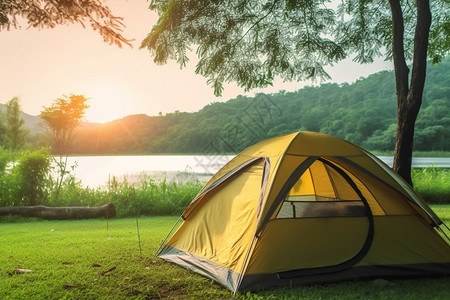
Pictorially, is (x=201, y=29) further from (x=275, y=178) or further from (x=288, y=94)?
(x=288, y=94)

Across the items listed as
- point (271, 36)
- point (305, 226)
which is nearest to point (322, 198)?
point (305, 226)

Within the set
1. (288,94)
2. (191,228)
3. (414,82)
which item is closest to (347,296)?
(191,228)

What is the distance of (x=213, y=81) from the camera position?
28.3 feet

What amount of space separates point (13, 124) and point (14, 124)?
0.10 meters

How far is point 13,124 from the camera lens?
37.3 metres

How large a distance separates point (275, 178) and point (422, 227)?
1.73m

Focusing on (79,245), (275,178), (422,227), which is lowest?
(79,245)

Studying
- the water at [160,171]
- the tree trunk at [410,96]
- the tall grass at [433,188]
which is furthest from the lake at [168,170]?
the tree trunk at [410,96]

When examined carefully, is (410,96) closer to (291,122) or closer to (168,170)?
(291,122)

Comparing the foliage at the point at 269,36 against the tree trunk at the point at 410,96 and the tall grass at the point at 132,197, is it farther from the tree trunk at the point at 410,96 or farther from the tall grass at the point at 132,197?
the tall grass at the point at 132,197

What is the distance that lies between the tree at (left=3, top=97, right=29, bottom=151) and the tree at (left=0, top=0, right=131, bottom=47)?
1510 inches

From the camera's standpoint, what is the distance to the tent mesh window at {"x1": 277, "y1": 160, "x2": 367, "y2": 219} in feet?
12.3

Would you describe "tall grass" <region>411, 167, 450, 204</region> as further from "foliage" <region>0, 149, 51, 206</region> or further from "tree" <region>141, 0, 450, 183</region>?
"foliage" <region>0, 149, 51, 206</region>

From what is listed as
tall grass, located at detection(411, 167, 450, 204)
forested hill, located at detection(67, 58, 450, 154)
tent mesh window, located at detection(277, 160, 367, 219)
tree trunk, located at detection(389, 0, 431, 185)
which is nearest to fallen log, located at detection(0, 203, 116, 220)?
tent mesh window, located at detection(277, 160, 367, 219)
